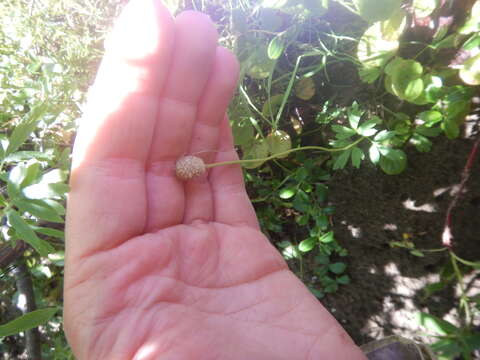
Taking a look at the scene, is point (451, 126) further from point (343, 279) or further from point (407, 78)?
point (343, 279)

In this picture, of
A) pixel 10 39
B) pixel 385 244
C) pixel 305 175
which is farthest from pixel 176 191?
pixel 385 244

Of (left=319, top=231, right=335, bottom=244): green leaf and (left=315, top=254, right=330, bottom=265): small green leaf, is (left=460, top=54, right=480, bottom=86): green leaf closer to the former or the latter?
(left=319, top=231, right=335, bottom=244): green leaf

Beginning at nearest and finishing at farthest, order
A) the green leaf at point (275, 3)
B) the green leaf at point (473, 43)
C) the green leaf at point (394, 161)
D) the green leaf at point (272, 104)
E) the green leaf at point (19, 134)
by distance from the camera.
Answer: the green leaf at point (19, 134), the green leaf at point (473, 43), the green leaf at point (275, 3), the green leaf at point (394, 161), the green leaf at point (272, 104)

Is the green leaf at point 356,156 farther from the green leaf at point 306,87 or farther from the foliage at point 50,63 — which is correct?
the foliage at point 50,63

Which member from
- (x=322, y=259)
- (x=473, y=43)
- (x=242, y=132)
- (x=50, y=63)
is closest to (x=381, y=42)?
(x=473, y=43)

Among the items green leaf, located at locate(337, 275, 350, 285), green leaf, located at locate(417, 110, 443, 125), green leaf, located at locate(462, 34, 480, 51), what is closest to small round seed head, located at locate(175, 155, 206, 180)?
green leaf, located at locate(417, 110, 443, 125)

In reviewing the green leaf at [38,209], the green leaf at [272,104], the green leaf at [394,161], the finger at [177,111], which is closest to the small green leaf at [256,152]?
the green leaf at [272,104]
